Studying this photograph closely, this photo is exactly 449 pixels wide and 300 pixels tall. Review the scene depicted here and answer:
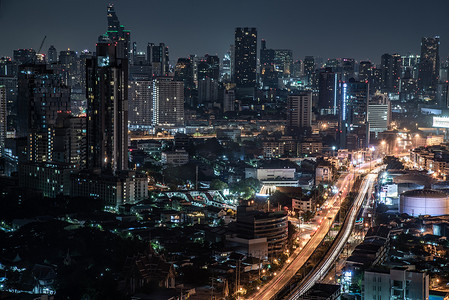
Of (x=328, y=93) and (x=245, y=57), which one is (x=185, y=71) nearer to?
(x=245, y=57)

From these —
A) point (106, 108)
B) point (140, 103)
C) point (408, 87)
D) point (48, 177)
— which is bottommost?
point (48, 177)

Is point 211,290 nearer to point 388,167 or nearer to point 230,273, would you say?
point 230,273

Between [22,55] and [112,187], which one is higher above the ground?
[22,55]

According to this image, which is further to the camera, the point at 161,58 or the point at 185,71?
the point at 185,71

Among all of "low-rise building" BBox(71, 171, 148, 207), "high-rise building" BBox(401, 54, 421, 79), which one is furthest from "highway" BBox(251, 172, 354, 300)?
"high-rise building" BBox(401, 54, 421, 79)

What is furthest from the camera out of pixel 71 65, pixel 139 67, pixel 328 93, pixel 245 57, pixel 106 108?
pixel 245 57

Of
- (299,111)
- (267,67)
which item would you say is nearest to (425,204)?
(299,111)

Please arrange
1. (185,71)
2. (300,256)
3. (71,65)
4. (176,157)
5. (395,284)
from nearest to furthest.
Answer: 1. (395,284)
2. (300,256)
3. (176,157)
4. (71,65)
5. (185,71)
